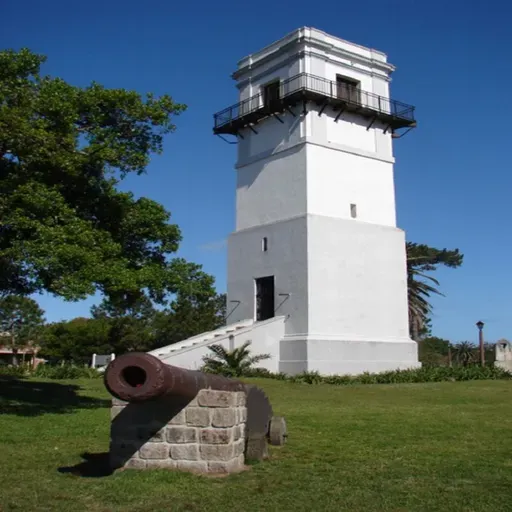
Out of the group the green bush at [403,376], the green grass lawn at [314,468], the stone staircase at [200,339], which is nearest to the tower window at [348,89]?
the stone staircase at [200,339]

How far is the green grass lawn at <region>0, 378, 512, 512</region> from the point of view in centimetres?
598

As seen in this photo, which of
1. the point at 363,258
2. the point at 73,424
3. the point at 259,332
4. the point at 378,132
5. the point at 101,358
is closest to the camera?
the point at 73,424

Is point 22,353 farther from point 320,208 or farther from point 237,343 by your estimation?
point 320,208

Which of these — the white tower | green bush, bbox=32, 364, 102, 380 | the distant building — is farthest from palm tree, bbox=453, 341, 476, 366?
the distant building

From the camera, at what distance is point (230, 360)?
2414 centimetres

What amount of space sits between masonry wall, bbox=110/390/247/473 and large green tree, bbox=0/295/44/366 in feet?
159

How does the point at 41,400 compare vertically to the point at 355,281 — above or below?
below

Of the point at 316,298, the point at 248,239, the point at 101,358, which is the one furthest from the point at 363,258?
the point at 101,358

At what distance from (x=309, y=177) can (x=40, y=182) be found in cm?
1511

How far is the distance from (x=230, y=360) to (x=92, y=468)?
16.6m

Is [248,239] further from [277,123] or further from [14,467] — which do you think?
[14,467]

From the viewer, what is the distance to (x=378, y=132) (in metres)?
29.3

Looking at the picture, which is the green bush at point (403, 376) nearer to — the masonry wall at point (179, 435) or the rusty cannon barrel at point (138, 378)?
the masonry wall at point (179, 435)

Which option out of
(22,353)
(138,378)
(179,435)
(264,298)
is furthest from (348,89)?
(22,353)
